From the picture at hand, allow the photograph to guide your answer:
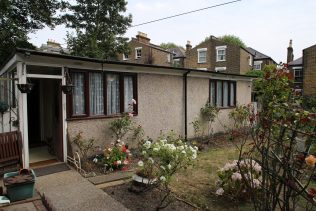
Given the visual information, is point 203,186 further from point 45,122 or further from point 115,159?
point 45,122

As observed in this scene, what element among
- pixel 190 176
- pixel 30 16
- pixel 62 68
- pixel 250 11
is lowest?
pixel 190 176

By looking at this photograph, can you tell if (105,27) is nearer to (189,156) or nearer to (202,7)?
(202,7)

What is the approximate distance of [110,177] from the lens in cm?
615

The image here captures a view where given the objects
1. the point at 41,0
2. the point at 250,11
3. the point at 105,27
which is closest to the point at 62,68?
the point at 250,11

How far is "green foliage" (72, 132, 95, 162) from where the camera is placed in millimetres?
6973

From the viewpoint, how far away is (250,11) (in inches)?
449

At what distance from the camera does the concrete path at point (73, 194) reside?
4500 millimetres

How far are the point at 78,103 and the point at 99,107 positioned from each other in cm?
73

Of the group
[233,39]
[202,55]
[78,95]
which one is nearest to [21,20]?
[78,95]

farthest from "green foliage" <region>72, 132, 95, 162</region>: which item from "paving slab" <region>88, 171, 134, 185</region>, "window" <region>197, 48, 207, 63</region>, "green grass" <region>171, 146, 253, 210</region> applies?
"window" <region>197, 48, 207, 63</region>

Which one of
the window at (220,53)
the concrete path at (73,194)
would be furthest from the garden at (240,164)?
the window at (220,53)

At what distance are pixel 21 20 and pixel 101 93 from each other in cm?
1538

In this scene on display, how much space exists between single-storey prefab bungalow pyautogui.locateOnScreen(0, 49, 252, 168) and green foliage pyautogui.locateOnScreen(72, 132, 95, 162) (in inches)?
8.0

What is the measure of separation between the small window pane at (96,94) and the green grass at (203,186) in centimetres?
330
